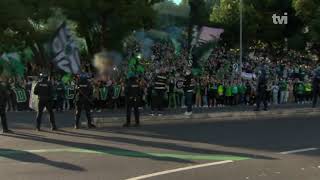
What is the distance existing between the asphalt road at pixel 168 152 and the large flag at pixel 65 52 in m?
12.5

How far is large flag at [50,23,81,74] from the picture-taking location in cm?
3128

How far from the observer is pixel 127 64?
37.9 metres

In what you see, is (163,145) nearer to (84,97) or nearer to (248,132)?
(248,132)

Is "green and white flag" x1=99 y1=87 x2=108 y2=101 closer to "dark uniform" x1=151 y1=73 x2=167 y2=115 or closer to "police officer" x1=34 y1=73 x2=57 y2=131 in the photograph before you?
"dark uniform" x1=151 y1=73 x2=167 y2=115

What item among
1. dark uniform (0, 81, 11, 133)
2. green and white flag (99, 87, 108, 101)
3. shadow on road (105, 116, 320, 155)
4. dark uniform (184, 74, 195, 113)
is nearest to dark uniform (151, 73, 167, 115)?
dark uniform (184, 74, 195, 113)

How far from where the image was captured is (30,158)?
496 inches

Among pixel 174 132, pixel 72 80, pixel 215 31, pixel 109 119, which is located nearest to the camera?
pixel 174 132

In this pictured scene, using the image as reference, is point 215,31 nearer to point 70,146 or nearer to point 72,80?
point 72,80

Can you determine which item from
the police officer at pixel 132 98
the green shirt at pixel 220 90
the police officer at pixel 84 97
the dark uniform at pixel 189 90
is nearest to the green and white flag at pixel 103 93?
the dark uniform at pixel 189 90

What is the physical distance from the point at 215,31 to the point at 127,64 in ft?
37.8

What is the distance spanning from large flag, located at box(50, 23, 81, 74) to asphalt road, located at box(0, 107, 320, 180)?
12513mm

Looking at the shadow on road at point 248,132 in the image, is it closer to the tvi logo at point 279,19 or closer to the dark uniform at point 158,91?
the dark uniform at point 158,91

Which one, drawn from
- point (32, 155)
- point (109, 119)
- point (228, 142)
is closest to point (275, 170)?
point (228, 142)

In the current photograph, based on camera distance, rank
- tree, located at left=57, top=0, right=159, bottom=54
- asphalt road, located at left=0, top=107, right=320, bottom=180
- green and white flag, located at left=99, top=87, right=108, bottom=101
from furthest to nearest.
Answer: tree, located at left=57, top=0, right=159, bottom=54 → green and white flag, located at left=99, top=87, right=108, bottom=101 → asphalt road, located at left=0, top=107, right=320, bottom=180
